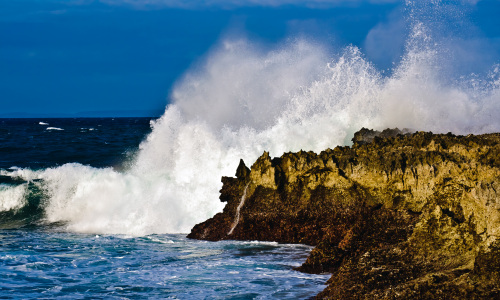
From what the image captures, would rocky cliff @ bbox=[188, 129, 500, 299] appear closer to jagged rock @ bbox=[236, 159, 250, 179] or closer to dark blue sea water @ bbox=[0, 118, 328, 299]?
jagged rock @ bbox=[236, 159, 250, 179]

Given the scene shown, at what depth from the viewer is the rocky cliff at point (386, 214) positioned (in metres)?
5.55

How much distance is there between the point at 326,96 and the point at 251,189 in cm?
659

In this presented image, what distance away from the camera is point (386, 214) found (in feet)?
28.9

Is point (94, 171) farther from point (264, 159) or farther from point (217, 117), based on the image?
point (264, 159)

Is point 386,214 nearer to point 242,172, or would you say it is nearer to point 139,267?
point 242,172

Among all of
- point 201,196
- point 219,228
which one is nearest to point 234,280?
point 219,228

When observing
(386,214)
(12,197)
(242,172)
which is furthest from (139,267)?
(12,197)

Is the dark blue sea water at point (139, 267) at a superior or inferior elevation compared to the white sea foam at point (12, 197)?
inferior

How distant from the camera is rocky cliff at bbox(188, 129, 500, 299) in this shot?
18.2 feet

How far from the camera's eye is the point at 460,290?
518 cm

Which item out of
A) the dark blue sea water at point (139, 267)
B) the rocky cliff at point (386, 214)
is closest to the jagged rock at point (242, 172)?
the rocky cliff at point (386, 214)

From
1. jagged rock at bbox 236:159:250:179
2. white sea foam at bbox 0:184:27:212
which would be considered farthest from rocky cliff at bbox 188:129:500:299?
white sea foam at bbox 0:184:27:212

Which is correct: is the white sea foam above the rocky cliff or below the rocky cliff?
above

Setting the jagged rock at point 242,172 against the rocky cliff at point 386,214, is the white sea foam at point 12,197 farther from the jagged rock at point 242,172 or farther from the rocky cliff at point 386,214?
the jagged rock at point 242,172
